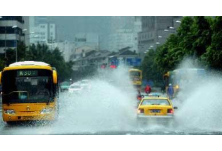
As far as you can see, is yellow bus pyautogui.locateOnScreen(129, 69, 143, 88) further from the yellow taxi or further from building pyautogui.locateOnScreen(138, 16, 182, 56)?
Result: building pyautogui.locateOnScreen(138, 16, 182, 56)

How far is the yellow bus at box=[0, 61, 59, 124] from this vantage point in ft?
96.6

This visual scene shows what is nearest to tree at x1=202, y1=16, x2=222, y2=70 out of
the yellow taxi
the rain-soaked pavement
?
the rain-soaked pavement

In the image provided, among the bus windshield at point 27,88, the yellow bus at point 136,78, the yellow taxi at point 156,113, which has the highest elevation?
the bus windshield at point 27,88

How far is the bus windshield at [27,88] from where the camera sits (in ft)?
96.7

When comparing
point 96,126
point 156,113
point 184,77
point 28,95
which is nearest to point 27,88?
point 28,95

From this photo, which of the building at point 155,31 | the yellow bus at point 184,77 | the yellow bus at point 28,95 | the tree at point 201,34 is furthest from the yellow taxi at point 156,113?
the building at point 155,31

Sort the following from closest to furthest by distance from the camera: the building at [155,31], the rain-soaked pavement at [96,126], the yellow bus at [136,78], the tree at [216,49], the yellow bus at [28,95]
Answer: the rain-soaked pavement at [96,126]
the yellow bus at [28,95]
the tree at [216,49]
the yellow bus at [136,78]
the building at [155,31]

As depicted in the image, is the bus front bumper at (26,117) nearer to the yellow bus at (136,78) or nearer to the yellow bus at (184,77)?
the yellow bus at (184,77)

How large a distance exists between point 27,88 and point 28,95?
0.34 m

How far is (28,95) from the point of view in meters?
29.5

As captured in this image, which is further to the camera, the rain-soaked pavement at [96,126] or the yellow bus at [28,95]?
the yellow bus at [28,95]

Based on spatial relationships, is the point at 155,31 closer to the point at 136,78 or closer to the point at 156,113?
the point at 136,78

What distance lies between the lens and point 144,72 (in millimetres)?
137625
